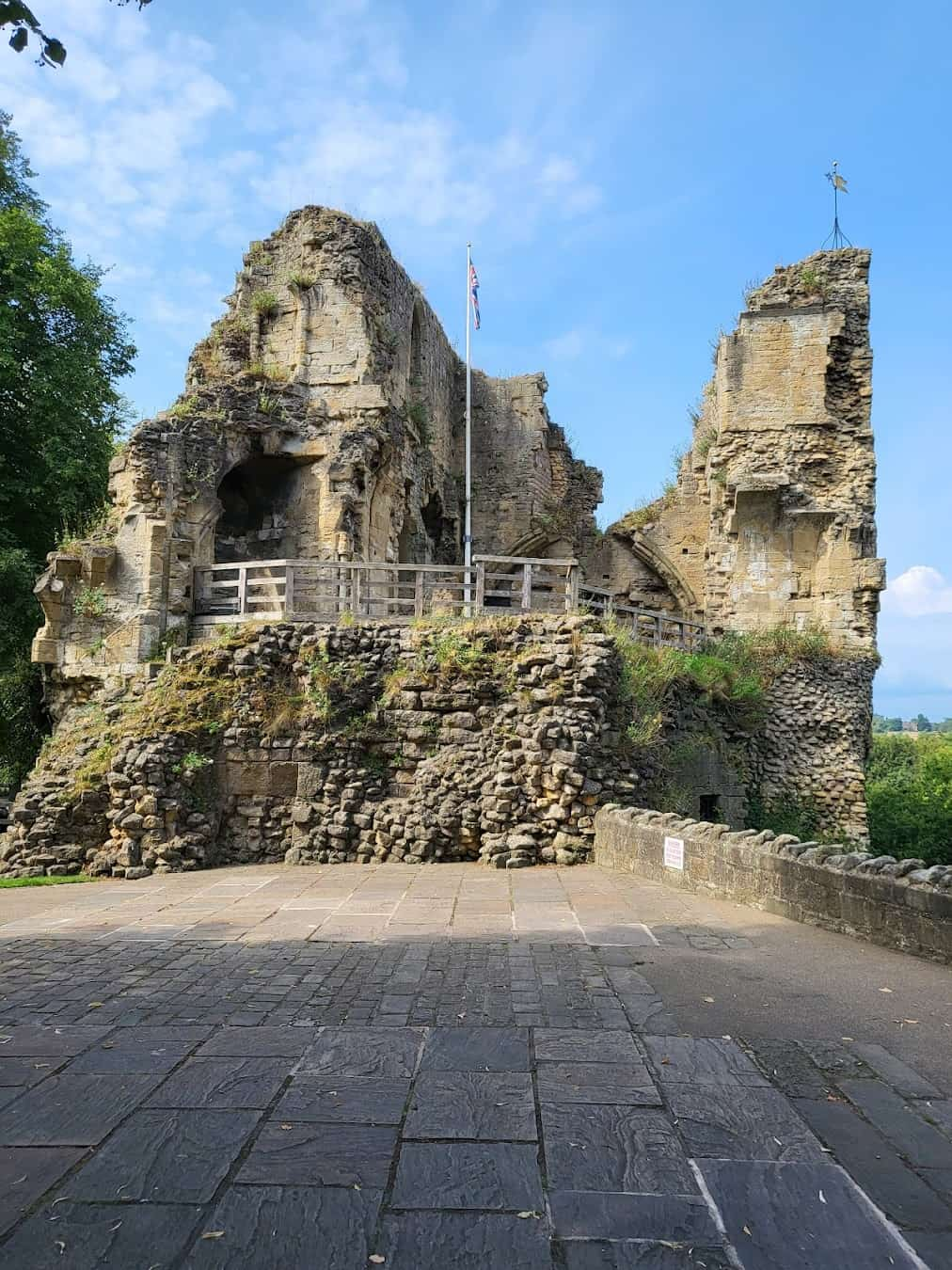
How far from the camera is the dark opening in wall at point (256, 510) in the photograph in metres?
18.0

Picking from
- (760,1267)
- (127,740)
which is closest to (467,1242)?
(760,1267)

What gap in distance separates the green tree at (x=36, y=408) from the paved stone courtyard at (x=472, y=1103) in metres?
→ 12.2

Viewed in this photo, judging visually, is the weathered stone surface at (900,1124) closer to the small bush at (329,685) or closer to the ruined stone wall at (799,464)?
the small bush at (329,685)

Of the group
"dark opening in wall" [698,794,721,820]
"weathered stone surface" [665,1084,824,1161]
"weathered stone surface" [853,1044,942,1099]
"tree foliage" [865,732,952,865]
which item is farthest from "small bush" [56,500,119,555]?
"tree foliage" [865,732,952,865]

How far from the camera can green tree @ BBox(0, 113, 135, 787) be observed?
58.0 ft

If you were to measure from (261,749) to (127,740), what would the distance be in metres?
1.80

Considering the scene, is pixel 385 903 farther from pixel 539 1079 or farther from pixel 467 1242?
pixel 467 1242

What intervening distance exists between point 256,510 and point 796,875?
1440 centimetres

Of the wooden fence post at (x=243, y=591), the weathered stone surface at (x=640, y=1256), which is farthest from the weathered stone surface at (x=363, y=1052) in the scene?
the wooden fence post at (x=243, y=591)

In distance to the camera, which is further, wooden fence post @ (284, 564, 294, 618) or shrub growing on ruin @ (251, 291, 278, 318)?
shrub growing on ruin @ (251, 291, 278, 318)

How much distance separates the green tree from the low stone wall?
43.0 feet

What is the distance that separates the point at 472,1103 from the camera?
3725 mm

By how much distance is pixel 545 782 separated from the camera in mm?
11312

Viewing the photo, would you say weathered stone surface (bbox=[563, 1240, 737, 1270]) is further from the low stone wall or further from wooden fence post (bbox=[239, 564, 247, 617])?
wooden fence post (bbox=[239, 564, 247, 617])
